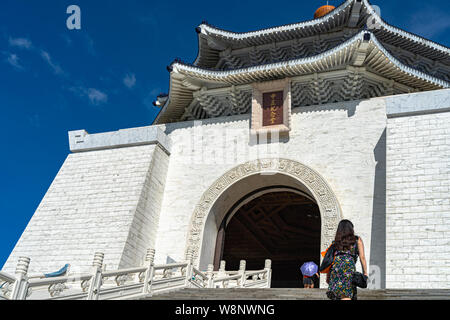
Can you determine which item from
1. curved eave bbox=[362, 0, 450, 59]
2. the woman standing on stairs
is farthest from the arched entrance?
the woman standing on stairs

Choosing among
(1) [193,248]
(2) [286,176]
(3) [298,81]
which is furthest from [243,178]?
(3) [298,81]

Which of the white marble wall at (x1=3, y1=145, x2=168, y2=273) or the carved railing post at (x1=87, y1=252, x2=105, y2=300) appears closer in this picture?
the carved railing post at (x1=87, y1=252, x2=105, y2=300)

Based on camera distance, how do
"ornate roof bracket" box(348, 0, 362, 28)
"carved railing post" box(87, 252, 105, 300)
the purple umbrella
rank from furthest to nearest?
"ornate roof bracket" box(348, 0, 362, 28) < the purple umbrella < "carved railing post" box(87, 252, 105, 300)

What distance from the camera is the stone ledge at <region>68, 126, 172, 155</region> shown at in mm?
12501

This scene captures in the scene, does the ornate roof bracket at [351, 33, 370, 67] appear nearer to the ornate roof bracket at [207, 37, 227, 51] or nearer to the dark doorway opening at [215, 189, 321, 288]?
the ornate roof bracket at [207, 37, 227, 51]

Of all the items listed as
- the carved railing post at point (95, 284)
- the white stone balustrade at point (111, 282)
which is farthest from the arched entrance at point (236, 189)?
the carved railing post at point (95, 284)

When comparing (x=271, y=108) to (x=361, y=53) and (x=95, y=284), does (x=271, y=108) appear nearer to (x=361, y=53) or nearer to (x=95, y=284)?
(x=361, y=53)

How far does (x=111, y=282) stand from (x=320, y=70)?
6.90 metres

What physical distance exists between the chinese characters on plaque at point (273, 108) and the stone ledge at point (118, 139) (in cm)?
277

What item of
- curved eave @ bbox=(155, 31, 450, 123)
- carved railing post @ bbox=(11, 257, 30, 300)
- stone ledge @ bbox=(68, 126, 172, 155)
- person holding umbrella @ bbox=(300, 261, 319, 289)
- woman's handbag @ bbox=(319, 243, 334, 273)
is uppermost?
curved eave @ bbox=(155, 31, 450, 123)

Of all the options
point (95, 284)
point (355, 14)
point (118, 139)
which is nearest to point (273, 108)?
point (355, 14)

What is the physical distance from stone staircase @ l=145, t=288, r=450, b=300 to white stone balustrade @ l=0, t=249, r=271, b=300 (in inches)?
14.0
